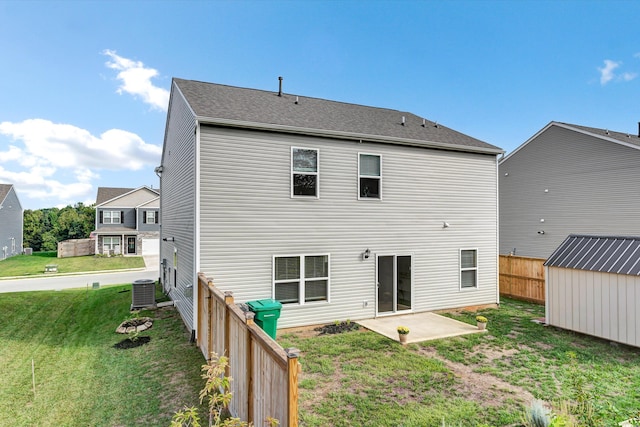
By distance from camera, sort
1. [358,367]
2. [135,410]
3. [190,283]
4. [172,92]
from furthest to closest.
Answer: [172,92] < [190,283] < [358,367] < [135,410]

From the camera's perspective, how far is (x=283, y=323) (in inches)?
334

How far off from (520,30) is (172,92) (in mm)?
16936

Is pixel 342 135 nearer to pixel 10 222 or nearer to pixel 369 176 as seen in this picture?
pixel 369 176

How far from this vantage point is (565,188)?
15.5m

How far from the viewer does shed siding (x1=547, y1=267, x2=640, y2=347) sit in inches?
284

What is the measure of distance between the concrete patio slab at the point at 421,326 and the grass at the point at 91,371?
450 cm

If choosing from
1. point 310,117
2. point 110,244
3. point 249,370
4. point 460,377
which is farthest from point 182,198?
point 110,244

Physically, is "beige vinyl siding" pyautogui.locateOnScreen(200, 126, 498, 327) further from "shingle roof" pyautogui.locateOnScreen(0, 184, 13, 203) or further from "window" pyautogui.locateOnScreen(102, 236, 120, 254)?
"shingle roof" pyautogui.locateOnScreen(0, 184, 13, 203)

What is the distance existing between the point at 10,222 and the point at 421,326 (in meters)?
41.6

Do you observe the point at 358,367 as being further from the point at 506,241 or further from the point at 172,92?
the point at 506,241

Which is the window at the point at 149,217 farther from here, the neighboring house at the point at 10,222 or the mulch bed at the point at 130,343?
the mulch bed at the point at 130,343

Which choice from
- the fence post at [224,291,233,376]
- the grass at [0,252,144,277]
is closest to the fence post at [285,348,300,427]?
the fence post at [224,291,233,376]

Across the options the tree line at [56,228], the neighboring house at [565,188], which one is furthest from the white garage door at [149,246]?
the neighboring house at [565,188]

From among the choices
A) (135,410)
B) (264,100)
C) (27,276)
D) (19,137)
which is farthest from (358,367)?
(19,137)
